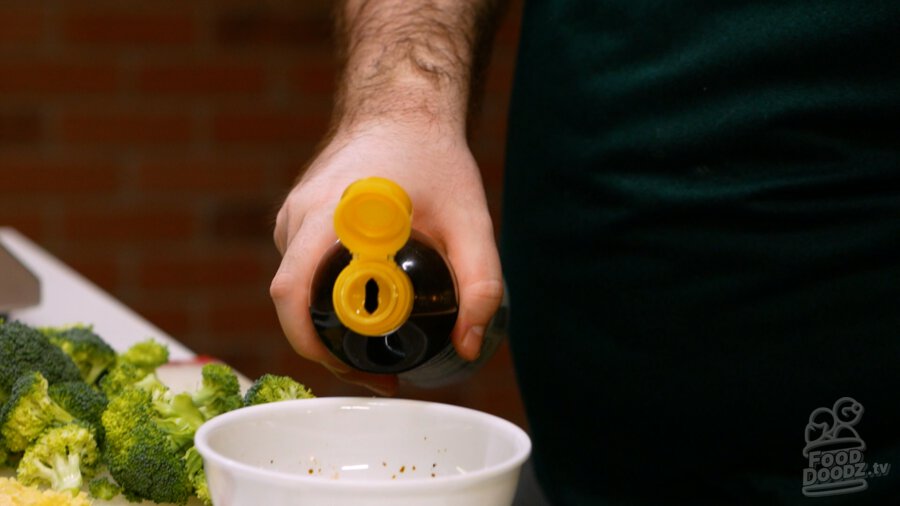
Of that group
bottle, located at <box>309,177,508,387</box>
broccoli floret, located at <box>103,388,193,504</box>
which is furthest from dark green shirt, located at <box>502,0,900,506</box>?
broccoli floret, located at <box>103,388,193,504</box>

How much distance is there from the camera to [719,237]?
3.17ft

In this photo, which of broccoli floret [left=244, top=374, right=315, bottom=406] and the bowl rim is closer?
the bowl rim

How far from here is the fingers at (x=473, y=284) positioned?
685 millimetres

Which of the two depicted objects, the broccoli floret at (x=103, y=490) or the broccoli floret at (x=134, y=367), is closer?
the broccoli floret at (x=103, y=490)

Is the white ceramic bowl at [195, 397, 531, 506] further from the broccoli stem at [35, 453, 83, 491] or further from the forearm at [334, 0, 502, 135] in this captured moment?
the forearm at [334, 0, 502, 135]

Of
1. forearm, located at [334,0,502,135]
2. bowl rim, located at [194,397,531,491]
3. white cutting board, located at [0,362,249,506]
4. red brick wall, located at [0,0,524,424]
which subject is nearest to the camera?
bowl rim, located at [194,397,531,491]

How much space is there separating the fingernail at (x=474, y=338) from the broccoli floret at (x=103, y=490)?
230 millimetres

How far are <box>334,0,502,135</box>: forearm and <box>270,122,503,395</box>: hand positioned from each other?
0.09 feet

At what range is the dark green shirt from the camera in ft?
3.03

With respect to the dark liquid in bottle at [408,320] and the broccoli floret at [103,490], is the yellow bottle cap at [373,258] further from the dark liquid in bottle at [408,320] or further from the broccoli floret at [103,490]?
the broccoli floret at [103,490]

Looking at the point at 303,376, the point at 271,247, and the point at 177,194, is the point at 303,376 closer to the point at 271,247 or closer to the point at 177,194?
the point at 271,247

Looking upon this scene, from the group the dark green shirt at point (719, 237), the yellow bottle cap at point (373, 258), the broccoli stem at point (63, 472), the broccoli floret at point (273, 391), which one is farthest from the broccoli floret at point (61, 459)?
the dark green shirt at point (719, 237)

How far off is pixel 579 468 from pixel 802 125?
40cm

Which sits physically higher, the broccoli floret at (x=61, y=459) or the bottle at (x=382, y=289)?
the bottle at (x=382, y=289)
